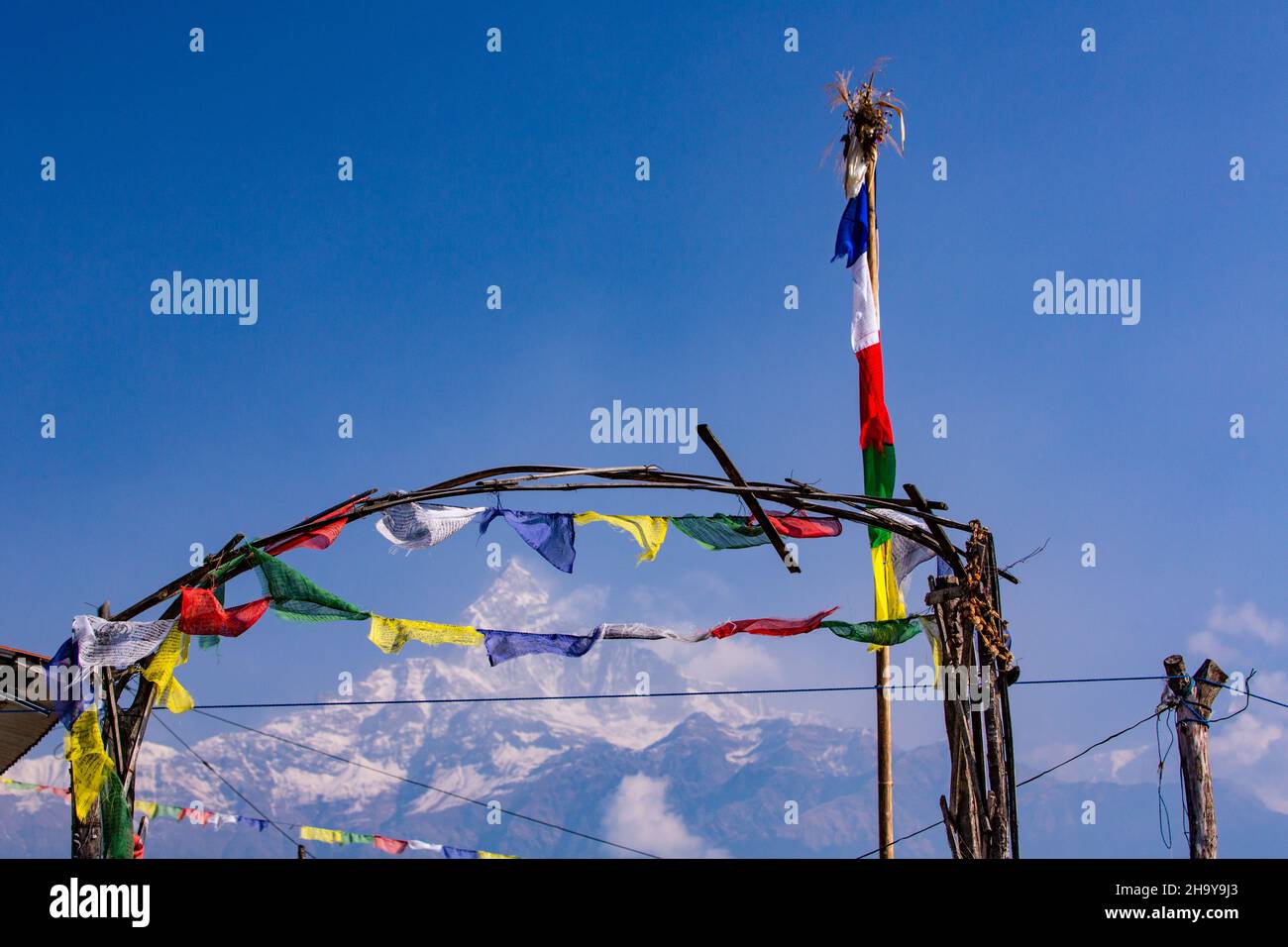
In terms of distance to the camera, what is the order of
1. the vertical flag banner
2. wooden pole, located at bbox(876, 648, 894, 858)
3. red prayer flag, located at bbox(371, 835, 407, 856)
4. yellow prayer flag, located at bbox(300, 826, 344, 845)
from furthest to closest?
red prayer flag, located at bbox(371, 835, 407, 856) → yellow prayer flag, located at bbox(300, 826, 344, 845) → the vertical flag banner → wooden pole, located at bbox(876, 648, 894, 858)

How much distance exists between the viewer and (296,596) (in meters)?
12.6

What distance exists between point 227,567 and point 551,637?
11.1 ft

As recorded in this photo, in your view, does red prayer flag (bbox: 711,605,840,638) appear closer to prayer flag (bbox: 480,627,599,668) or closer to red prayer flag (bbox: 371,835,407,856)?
prayer flag (bbox: 480,627,599,668)

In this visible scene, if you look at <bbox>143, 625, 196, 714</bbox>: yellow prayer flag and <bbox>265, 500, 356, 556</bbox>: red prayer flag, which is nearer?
<bbox>143, 625, 196, 714</bbox>: yellow prayer flag

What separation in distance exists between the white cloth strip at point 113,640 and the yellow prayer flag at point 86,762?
1.79ft

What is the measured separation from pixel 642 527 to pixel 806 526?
6.16ft

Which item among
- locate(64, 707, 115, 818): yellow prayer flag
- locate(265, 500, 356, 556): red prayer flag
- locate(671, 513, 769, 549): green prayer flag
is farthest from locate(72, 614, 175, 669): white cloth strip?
locate(671, 513, 769, 549): green prayer flag

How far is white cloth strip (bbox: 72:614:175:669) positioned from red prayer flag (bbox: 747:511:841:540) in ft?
21.8

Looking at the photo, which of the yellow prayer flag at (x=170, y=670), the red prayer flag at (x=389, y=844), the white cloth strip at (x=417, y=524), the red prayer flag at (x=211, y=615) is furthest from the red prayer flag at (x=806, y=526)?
the red prayer flag at (x=389, y=844)

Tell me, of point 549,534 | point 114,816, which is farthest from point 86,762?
point 549,534

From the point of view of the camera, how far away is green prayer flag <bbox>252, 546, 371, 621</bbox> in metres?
12.5
